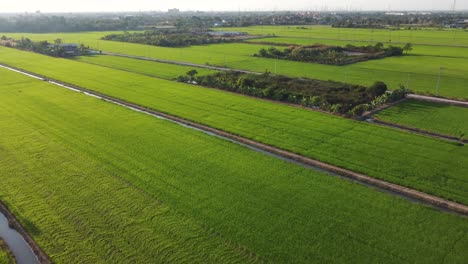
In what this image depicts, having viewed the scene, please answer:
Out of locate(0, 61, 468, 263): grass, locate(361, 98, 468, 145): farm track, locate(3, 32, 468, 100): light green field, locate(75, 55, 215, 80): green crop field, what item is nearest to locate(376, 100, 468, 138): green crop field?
locate(361, 98, 468, 145): farm track

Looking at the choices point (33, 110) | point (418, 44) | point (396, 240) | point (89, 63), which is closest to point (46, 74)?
point (89, 63)

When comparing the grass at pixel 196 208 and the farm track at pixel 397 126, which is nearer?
the grass at pixel 196 208

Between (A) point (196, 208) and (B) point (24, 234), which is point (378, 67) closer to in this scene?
(A) point (196, 208)

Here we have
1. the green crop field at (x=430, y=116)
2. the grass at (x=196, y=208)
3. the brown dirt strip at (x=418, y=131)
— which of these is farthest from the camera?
the green crop field at (x=430, y=116)

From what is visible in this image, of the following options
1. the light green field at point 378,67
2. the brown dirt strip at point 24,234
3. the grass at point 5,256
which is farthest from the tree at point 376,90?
the grass at point 5,256

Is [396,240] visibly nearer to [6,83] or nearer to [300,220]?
[300,220]

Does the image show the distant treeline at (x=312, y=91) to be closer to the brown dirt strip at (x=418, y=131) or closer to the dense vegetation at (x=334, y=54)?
the brown dirt strip at (x=418, y=131)
